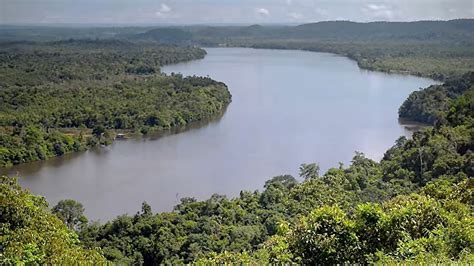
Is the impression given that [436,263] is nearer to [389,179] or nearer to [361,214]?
A: [361,214]

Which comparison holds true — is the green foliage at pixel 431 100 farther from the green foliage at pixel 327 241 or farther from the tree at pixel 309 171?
the green foliage at pixel 327 241

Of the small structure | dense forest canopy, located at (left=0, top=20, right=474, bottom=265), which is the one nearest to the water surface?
the small structure

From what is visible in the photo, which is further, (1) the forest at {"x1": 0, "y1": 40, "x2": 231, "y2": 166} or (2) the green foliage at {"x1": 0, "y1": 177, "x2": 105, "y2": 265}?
(1) the forest at {"x1": 0, "y1": 40, "x2": 231, "y2": 166}

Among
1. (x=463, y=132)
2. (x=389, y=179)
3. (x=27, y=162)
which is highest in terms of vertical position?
(x=463, y=132)

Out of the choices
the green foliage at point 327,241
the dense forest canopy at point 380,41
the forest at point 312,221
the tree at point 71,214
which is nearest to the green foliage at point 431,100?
the forest at point 312,221

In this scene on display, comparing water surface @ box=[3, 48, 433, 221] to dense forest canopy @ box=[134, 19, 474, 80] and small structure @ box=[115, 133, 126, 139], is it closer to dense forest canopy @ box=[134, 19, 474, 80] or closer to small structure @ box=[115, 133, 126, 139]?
small structure @ box=[115, 133, 126, 139]

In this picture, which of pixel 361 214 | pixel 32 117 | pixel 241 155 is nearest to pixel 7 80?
pixel 32 117

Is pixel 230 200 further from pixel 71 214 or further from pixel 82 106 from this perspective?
pixel 82 106
